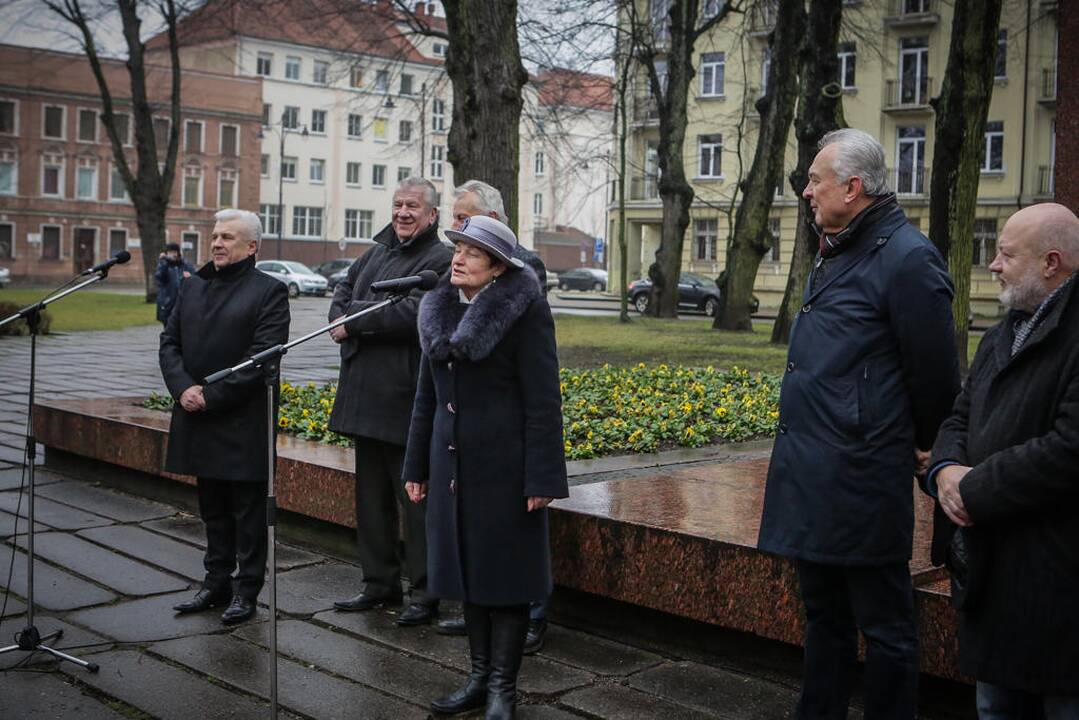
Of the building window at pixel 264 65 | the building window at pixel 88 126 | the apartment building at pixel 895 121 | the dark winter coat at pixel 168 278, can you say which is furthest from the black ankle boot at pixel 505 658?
the building window at pixel 264 65

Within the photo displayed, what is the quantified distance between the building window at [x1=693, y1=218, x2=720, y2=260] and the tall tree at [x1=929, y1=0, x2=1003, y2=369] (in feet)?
129

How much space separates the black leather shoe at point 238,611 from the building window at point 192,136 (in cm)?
7016

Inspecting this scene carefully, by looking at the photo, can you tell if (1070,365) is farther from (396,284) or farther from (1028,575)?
(396,284)

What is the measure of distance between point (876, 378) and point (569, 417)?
5530 millimetres

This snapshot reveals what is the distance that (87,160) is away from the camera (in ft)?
230

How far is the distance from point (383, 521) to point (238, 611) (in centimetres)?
79

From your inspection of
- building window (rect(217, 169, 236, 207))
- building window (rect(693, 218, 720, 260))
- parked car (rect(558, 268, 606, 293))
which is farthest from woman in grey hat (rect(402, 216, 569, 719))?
building window (rect(217, 169, 236, 207))

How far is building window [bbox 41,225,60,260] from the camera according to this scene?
6856 cm

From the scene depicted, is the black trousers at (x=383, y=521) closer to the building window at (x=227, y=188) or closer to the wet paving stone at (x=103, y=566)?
the wet paving stone at (x=103, y=566)

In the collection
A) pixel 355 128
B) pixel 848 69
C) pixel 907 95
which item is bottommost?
pixel 907 95

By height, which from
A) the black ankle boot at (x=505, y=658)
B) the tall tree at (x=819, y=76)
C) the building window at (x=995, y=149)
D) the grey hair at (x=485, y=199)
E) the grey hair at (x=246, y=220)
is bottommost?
the black ankle boot at (x=505, y=658)

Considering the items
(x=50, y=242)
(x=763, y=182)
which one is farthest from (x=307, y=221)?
(x=763, y=182)

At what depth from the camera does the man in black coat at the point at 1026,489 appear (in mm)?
3352

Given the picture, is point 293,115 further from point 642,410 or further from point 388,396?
point 388,396
